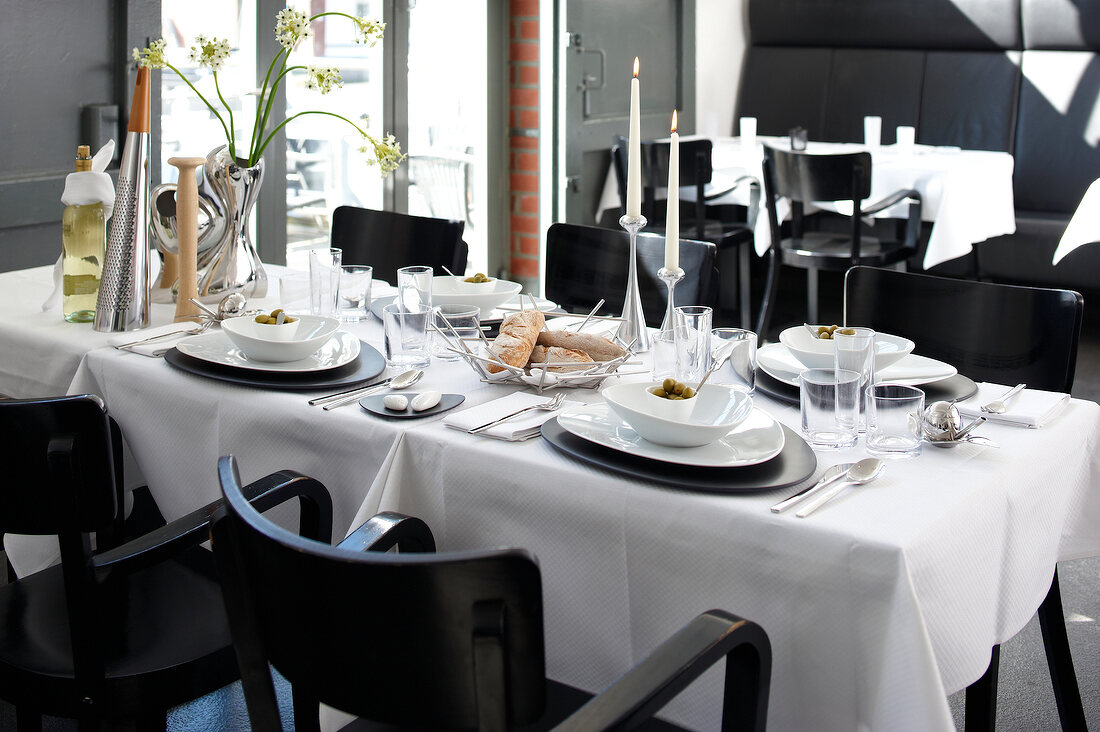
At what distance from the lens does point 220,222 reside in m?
2.10

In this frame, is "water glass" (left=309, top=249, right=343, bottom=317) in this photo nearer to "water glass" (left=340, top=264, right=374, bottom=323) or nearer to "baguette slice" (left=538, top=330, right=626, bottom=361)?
"water glass" (left=340, top=264, right=374, bottom=323)

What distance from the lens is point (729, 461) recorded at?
120 centimetres

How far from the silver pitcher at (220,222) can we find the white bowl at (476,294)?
41 cm

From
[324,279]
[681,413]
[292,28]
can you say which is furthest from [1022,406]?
[292,28]

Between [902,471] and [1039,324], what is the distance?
28.7 inches

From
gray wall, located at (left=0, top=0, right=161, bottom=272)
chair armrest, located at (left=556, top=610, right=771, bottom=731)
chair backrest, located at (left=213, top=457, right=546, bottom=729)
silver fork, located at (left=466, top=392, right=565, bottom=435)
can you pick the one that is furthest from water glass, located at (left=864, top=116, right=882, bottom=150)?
chair backrest, located at (left=213, top=457, right=546, bottom=729)

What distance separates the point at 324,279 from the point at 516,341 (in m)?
0.55

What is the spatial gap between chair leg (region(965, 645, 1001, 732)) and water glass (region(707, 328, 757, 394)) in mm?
469

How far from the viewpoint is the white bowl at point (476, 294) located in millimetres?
1905

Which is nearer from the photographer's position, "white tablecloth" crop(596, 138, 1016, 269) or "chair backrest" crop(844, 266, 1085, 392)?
"chair backrest" crop(844, 266, 1085, 392)

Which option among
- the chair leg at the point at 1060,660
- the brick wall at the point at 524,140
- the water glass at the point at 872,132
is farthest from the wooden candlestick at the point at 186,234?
the water glass at the point at 872,132

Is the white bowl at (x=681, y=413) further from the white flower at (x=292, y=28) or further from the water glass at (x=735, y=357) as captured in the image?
the white flower at (x=292, y=28)

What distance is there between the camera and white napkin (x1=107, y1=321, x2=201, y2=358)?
1.73m

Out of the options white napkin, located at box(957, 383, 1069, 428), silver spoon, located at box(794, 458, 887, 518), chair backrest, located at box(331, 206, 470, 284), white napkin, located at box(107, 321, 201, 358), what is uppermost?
chair backrest, located at box(331, 206, 470, 284)
